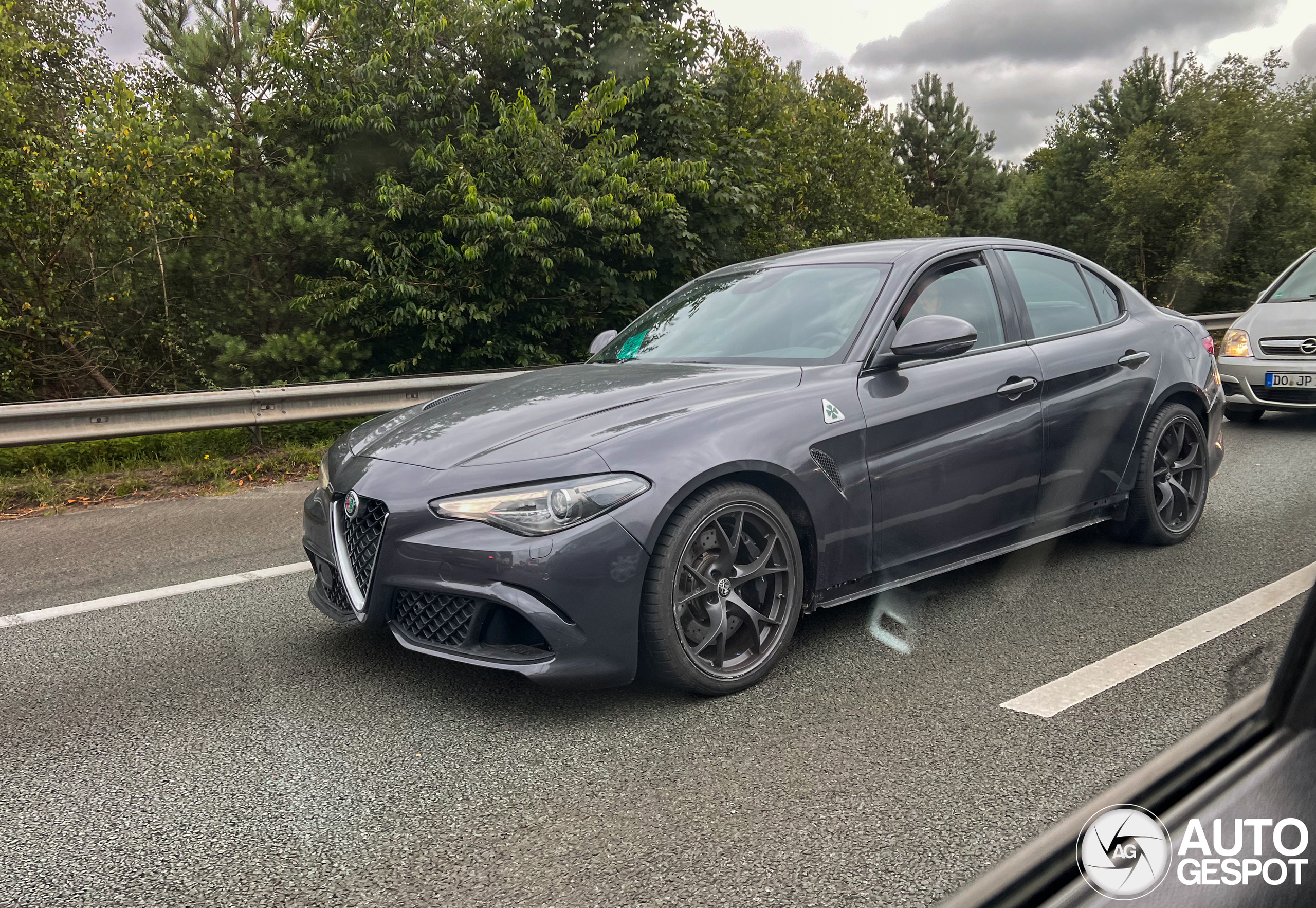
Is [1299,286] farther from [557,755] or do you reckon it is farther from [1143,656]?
[557,755]

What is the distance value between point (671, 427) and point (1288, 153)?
163ft

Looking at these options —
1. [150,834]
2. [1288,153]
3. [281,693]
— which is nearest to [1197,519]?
[281,693]

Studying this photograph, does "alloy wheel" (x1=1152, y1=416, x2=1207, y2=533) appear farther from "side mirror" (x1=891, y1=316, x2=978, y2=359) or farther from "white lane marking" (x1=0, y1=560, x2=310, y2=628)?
"white lane marking" (x1=0, y1=560, x2=310, y2=628)

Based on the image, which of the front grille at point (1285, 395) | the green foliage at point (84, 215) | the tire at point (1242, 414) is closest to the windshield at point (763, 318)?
the front grille at point (1285, 395)

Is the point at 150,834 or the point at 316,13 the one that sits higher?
the point at 316,13

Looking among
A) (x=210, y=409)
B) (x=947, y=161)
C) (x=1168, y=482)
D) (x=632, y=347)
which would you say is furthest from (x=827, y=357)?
(x=947, y=161)

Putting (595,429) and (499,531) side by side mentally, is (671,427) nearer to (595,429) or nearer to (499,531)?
(595,429)

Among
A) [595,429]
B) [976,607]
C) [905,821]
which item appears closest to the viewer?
[905,821]

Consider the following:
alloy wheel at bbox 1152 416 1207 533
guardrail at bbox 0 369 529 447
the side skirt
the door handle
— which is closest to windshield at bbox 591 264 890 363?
the door handle

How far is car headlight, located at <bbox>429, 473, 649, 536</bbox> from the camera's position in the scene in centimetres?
299

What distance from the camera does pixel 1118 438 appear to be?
459 cm

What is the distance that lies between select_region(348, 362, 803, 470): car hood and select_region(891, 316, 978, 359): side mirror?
0.41m

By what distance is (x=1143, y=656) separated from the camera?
346cm

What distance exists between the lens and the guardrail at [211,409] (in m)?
6.99
